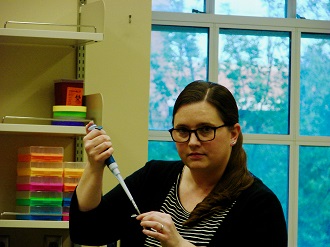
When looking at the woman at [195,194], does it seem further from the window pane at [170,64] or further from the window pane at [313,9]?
the window pane at [313,9]

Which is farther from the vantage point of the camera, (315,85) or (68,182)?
(315,85)

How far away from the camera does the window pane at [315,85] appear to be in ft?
15.8

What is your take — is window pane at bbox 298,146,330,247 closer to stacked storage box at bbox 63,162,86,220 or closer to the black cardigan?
stacked storage box at bbox 63,162,86,220

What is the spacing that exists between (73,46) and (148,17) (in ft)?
1.31

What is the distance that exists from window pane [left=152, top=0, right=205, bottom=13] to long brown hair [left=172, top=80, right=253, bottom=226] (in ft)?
9.20

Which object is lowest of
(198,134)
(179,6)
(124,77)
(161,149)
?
(161,149)

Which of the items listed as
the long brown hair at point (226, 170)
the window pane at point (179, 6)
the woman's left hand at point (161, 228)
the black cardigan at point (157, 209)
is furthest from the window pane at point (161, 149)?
the woman's left hand at point (161, 228)

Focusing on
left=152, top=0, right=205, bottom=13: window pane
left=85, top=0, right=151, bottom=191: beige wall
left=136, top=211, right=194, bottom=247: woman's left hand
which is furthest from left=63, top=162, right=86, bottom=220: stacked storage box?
left=152, top=0, right=205, bottom=13: window pane

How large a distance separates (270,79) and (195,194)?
2.97 metres

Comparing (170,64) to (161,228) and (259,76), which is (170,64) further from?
(161,228)

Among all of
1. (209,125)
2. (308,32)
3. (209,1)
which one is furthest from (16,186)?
(308,32)

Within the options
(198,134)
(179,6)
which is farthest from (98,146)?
(179,6)

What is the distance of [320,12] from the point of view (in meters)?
4.89

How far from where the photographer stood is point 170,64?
4.66m
